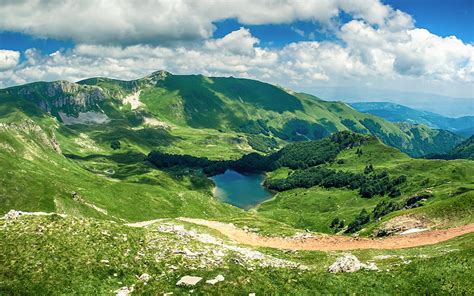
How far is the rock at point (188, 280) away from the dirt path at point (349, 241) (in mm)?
25819

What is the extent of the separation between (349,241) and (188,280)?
35128 mm

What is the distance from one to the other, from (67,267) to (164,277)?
9.17 meters

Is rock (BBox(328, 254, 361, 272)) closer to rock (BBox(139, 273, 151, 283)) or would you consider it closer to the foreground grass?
the foreground grass

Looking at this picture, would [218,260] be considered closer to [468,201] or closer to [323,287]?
[323,287]

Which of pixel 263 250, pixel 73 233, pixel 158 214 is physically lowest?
pixel 158 214

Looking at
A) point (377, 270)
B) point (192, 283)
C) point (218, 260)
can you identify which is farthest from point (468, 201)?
point (192, 283)

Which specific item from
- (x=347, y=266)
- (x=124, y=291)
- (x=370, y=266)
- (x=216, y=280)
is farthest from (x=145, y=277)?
(x=370, y=266)

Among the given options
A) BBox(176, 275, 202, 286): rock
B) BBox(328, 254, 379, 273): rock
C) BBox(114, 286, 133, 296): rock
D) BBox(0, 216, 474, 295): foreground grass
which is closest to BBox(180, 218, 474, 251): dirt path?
BBox(0, 216, 474, 295): foreground grass

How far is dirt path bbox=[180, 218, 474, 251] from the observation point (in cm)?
6241

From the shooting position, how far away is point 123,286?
36.9 metres

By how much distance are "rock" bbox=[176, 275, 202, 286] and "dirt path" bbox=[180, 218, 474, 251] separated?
2582 cm

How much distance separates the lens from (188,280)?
37781 millimetres

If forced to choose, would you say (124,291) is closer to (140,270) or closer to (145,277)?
(145,277)

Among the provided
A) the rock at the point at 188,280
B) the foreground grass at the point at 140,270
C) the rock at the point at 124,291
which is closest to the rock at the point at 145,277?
the foreground grass at the point at 140,270
